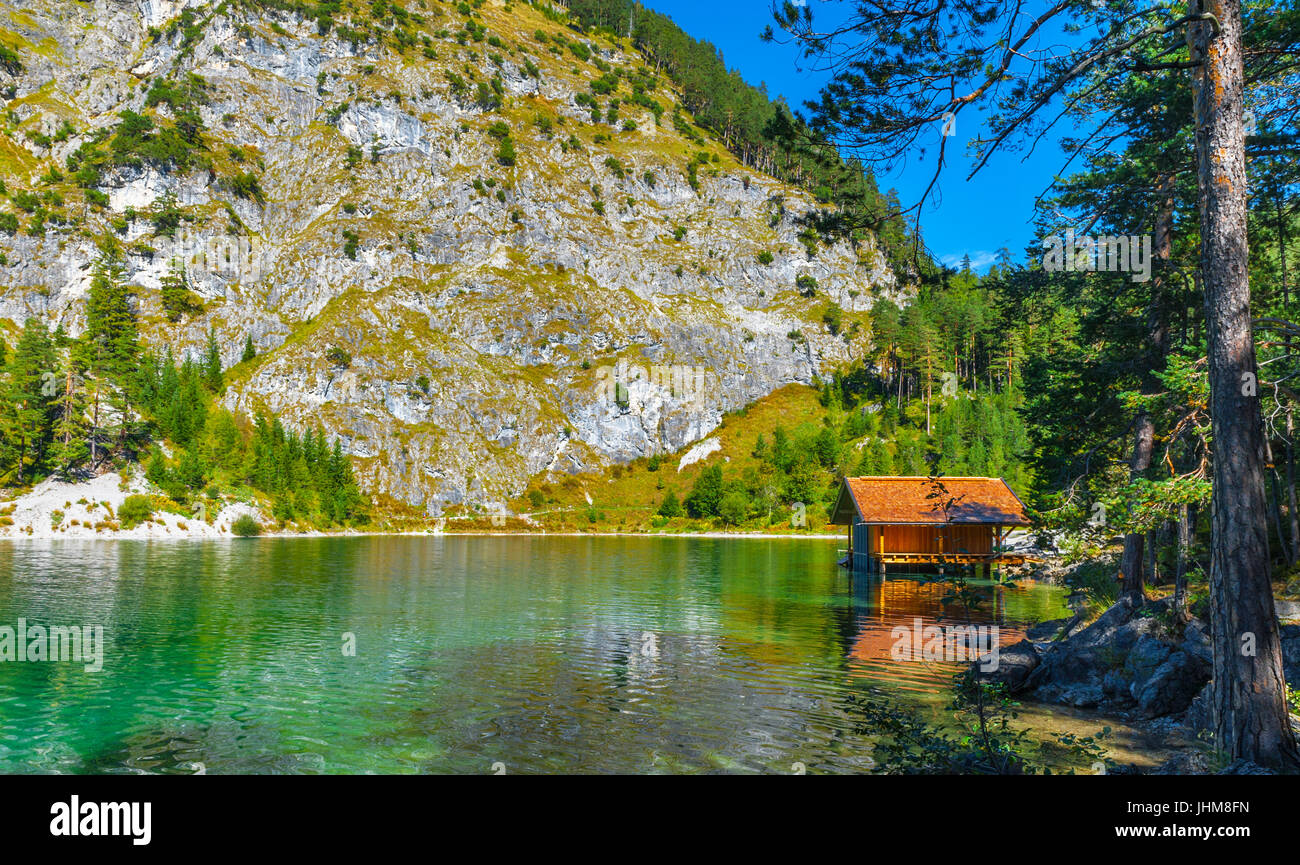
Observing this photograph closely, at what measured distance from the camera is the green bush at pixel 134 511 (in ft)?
237

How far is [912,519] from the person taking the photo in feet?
138

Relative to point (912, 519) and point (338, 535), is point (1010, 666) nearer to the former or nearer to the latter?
point (912, 519)

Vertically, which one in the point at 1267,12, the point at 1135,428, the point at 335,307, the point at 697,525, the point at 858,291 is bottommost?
the point at 697,525

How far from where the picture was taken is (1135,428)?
18266 millimetres

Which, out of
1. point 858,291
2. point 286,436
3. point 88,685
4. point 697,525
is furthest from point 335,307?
point 88,685

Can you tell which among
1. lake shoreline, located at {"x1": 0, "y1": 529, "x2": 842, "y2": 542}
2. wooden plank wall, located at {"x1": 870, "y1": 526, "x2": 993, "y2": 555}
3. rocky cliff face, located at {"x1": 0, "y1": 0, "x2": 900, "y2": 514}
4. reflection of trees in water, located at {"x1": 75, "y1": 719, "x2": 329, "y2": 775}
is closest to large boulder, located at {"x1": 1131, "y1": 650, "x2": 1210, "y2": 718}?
reflection of trees in water, located at {"x1": 75, "y1": 719, "x2": 329, "y2": 775}

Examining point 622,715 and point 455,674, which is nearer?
point 622,715

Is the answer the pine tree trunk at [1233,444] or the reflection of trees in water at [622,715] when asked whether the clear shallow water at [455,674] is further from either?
the pine tree trunk at [1233,444]

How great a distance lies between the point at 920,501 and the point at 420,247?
113208mm

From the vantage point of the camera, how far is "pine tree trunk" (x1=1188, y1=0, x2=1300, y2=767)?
748 centimetres

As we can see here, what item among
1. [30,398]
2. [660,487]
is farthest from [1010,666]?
[30,398]
